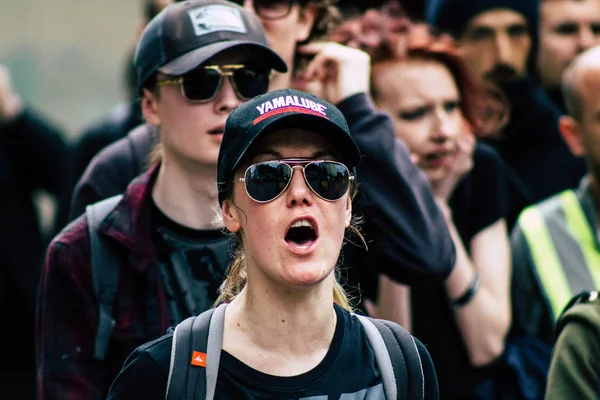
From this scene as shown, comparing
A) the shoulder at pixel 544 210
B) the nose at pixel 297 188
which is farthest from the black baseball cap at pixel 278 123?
the shoulder at pixel 544 210

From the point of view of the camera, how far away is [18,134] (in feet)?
24.5

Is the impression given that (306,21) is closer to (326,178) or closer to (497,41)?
(497,41)

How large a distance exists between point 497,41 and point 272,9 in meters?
1.88

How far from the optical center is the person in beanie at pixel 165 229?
4574mm

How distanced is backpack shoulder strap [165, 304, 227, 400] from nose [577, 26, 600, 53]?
13.5 feet

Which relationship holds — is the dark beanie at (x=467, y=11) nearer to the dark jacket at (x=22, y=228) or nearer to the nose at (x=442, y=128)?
the nose at (x=442, y=128)

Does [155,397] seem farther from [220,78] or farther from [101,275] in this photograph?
[220,78]

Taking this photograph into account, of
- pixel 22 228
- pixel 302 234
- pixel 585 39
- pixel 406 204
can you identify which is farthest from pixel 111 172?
pixel 585 39

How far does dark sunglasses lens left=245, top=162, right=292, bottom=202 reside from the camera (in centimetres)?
365

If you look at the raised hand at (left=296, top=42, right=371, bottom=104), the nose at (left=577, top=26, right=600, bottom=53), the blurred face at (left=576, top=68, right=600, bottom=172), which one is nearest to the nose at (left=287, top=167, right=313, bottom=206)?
the raised hand at (left=296, top=42, right=371, bottom=104)

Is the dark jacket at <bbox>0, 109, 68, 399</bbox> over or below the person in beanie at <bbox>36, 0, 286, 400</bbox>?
below

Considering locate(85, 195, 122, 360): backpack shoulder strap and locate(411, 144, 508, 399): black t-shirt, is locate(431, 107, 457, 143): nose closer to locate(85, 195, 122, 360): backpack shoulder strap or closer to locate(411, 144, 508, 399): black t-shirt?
locate(411, 144, 508, 399): black t-shirt

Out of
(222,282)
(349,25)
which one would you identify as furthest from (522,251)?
(222,282)

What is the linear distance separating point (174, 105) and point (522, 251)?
6.29 ft
